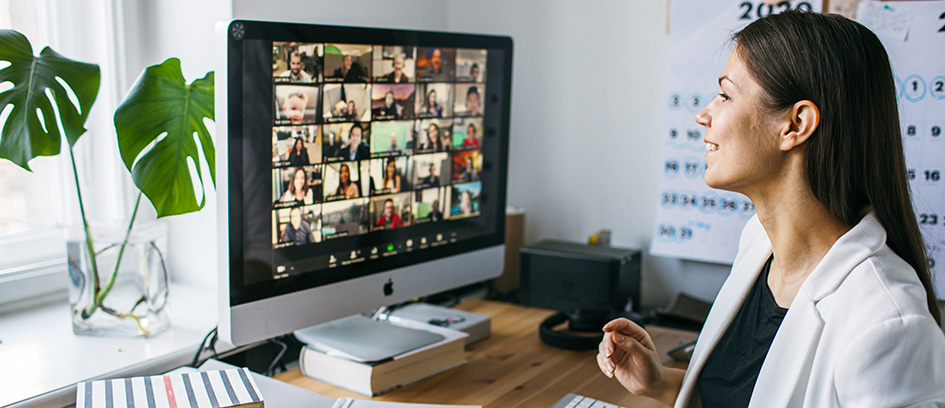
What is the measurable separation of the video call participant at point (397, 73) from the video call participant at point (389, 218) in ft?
0.73

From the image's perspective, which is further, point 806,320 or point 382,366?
point 382,366

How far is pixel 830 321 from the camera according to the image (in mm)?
975

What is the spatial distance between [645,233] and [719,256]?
0.68 ft

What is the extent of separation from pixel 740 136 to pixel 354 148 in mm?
645

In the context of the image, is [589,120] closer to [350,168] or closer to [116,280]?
[350,168]

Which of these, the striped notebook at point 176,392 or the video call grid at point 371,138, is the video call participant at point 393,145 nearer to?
the video call grid at point 371,138

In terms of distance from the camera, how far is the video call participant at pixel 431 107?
1.46 meters

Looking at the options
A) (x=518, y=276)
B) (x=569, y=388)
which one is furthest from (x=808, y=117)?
(x=518, y=276)

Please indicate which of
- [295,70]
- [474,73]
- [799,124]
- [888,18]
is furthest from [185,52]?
[888,18]

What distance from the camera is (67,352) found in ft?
4.31

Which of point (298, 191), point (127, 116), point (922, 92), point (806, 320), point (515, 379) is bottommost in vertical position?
point (515, 379)

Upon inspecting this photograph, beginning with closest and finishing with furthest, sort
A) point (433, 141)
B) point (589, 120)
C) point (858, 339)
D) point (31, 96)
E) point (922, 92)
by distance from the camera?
1. point (858, 339)
2. point (31, 96)
3. point (433, 141)
4. point (922, 92)
5. point (589, 120)

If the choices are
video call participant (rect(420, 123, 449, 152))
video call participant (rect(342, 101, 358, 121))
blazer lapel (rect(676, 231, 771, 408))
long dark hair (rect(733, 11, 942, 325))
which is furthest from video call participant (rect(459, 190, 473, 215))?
long dark hair (rect(733, 11, 942, 325))

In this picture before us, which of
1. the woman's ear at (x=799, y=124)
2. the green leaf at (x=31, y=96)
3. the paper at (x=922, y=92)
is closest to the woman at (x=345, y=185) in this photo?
the green leaf at (x=31, y=96)
